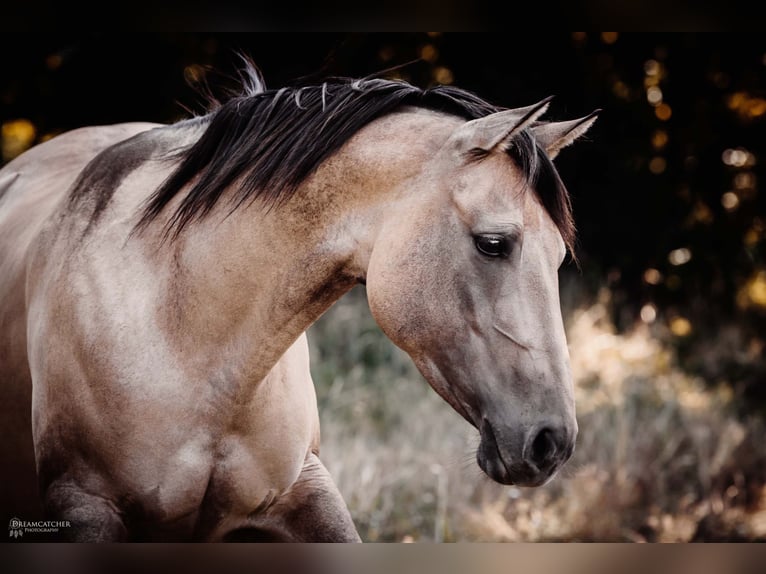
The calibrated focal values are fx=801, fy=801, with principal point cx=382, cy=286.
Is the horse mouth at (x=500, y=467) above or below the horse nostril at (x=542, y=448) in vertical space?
below

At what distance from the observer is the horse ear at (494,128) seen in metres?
1.49

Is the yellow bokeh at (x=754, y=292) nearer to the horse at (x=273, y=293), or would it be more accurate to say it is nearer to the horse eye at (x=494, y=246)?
the horse at (x=273, y=293)

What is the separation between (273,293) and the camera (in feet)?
5.75

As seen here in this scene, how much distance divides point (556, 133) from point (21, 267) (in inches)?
59.4

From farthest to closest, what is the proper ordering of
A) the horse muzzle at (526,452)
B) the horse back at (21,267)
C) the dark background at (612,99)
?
the dark background at (612,99)
the horse back at (21,267)
the horse muzzle at (526,452)

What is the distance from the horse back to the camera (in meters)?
2.23

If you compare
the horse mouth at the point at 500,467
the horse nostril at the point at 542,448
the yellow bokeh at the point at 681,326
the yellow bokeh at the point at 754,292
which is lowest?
the yellow bokeh at the point at 681,326

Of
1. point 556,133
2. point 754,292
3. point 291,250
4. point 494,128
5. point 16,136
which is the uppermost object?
point 494,128

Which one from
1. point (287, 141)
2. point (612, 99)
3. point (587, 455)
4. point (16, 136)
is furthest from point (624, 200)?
point (16, 136)

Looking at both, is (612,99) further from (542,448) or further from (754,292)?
(542,448)

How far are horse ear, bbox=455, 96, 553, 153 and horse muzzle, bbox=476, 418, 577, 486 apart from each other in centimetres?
53

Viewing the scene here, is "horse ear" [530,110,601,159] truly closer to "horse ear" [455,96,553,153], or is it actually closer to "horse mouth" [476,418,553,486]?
"horse ear" [455,96,553,153]

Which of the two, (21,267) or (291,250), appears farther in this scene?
(21,267)

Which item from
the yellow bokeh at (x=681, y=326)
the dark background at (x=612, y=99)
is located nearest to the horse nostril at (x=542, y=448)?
the dark background at (x=612, y=99)
